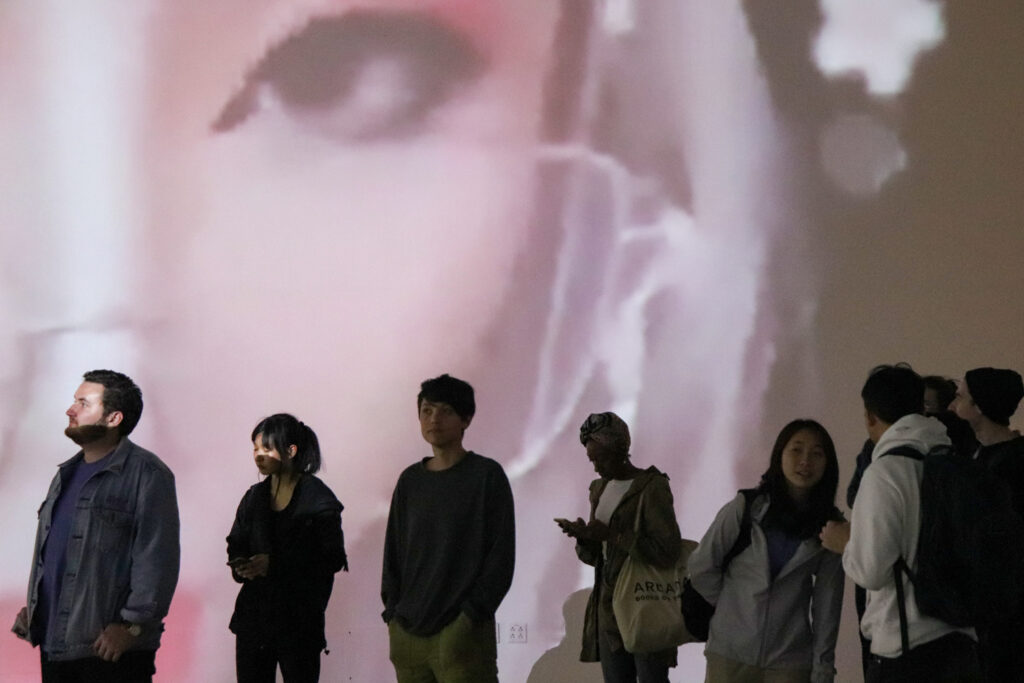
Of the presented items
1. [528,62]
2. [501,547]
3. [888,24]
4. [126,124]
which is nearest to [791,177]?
[888,24]

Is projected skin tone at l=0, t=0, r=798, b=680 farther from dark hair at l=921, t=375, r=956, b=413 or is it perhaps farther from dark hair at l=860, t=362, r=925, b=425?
dark hair at l=860, t=362, r=925, b=425

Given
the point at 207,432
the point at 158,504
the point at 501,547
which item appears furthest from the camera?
the point at 207,432

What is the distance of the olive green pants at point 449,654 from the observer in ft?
11.3

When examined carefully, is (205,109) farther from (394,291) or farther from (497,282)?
(497,282)

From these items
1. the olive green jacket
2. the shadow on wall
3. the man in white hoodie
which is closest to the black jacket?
the olive green jacket

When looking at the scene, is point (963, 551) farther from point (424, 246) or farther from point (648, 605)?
point (424, 246)

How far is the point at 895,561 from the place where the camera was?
2633mm

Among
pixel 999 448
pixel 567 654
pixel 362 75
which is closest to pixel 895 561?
pixel 999 448

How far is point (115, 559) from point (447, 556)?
2.92ft

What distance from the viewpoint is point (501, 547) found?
3.55 metres

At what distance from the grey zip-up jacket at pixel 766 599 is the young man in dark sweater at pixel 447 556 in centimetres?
65

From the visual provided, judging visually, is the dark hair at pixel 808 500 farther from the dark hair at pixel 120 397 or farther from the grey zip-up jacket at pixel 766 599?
the dark hair at pixel 120 397

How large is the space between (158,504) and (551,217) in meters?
2.44

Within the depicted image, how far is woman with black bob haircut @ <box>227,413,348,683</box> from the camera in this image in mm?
3688
